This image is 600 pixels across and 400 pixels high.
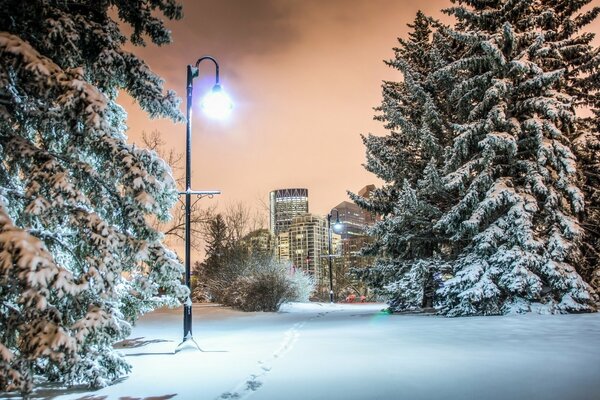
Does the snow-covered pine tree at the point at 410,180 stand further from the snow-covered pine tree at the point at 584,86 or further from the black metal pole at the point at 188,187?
the black metal pole at the point at 188,187

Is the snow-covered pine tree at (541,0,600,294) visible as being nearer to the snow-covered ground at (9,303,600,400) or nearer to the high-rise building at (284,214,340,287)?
the snow-covered ground at (9,303,600,400)

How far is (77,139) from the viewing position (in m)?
5.66

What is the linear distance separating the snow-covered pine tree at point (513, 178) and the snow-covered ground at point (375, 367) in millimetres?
4308

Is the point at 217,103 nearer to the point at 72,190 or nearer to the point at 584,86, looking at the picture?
the point at 72,190

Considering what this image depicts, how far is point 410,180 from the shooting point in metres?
21.0

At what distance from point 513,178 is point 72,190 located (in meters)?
15.9

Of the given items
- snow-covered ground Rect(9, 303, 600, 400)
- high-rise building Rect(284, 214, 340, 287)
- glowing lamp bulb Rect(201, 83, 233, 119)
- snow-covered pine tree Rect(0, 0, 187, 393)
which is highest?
high-rise building Rect(284, 214, 340, 287)

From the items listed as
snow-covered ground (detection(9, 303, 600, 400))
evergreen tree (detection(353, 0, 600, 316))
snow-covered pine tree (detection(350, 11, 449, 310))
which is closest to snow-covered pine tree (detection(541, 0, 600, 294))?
evergreen tree (detection(353, 0, 600, 316))

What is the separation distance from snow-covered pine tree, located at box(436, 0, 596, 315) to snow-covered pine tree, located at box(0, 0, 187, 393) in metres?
12.6

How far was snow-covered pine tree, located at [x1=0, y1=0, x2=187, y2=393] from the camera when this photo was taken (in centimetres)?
445

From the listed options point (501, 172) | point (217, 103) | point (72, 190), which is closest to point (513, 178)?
point (501, 172)

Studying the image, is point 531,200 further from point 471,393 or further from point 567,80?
point 471,393

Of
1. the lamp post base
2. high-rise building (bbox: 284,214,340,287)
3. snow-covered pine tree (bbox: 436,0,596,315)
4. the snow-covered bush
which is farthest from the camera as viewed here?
high-rise building (bbox: 284,214,340,287)

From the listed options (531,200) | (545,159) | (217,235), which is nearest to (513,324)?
(531,200)
